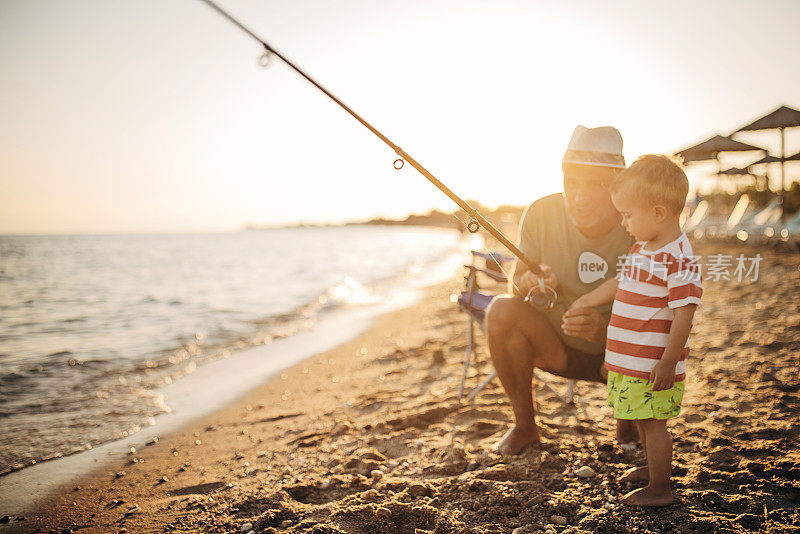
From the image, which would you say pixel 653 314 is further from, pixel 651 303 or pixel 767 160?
pixel 767 160

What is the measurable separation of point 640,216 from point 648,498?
114cm

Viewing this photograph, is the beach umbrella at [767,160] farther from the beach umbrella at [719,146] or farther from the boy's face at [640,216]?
the boy's face at [640,216]

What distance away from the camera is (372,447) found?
276cm

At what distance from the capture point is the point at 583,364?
8.43 feet

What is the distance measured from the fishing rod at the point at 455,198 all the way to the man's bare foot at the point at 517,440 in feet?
2.21

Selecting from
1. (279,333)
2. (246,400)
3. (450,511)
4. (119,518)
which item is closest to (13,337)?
(279,333)

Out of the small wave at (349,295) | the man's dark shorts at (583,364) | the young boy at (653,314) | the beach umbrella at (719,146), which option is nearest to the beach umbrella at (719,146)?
the beach umbrella at (719,146)

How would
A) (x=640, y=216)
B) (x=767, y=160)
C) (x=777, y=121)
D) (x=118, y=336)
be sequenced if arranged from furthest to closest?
1. (x=767, y=160)
2. (x=777, y=121)
3. (x=118, y=336)
4. (x=640, y=216)

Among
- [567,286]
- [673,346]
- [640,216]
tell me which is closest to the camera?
[673,346]

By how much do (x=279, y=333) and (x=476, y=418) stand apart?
16.2ft

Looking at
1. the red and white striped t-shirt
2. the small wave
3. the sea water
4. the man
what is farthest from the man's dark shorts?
the small wave

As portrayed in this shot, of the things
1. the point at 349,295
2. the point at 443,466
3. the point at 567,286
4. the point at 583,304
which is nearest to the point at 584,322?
the point at 583,304

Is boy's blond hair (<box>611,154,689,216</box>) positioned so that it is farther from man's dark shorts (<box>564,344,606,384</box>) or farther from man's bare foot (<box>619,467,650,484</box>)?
man's bare foot (<box>619,467,650,484</box>)

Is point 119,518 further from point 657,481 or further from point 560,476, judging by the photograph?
point 657,481
